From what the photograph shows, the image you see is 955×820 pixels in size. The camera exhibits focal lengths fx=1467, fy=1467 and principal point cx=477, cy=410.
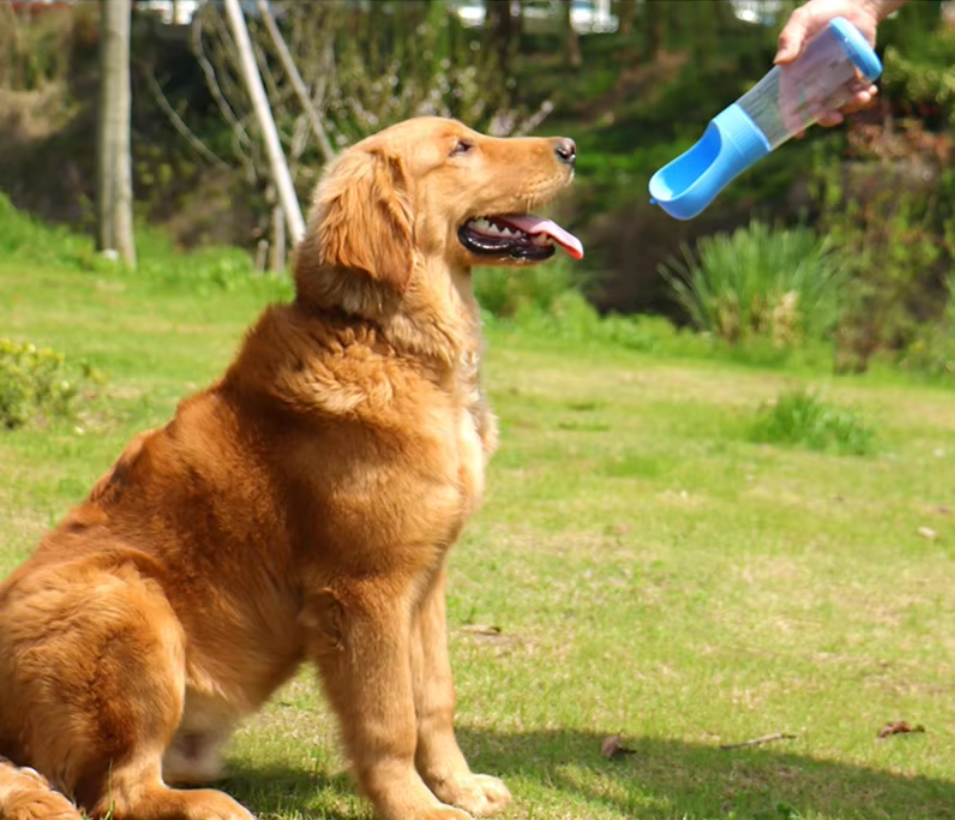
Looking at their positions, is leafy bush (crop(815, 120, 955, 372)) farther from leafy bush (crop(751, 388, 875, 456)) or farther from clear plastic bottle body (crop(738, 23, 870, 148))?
clear plastic bottle body (crop(738, 23, 870, 148))

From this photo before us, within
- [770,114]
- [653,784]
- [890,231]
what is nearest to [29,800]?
[653,784]

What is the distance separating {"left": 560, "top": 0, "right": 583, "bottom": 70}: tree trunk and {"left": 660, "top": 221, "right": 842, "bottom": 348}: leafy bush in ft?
26.6

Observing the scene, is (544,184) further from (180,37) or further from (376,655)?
(180,37)

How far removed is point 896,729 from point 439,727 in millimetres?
2018

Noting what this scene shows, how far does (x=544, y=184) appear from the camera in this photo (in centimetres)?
475

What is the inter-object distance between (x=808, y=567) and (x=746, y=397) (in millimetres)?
5447

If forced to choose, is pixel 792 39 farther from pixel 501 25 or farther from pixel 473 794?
pixel 501 25

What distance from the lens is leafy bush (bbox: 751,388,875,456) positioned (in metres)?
11.0

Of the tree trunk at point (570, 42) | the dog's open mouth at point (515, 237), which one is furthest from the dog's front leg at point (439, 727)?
the tree trunk at point (570, 42)

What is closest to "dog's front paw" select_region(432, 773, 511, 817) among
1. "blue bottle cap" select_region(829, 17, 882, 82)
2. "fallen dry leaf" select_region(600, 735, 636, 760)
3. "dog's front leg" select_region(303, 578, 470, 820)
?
"dog's front leg" select_region(303, 578, 470, 820)

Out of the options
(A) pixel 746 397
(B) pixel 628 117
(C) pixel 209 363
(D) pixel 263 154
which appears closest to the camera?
(C) pixel 209 363

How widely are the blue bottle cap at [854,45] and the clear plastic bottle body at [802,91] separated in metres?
0.08

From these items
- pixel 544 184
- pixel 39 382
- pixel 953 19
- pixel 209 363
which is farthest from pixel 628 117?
pixel 544 184

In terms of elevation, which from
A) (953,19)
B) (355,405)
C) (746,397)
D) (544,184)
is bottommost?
(746,397)
